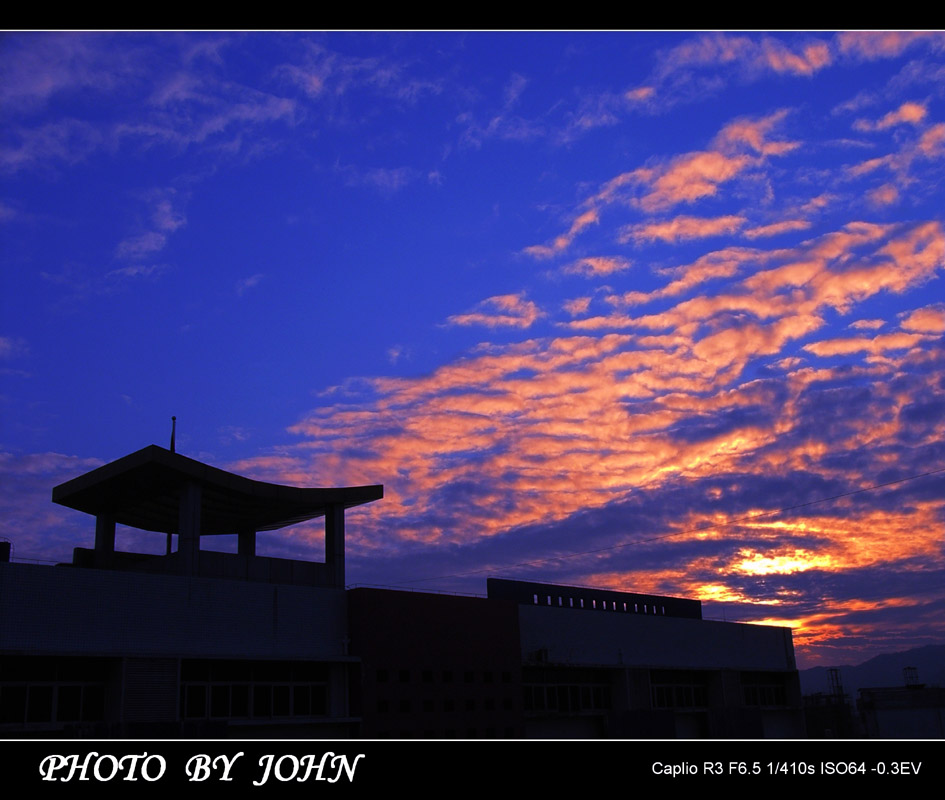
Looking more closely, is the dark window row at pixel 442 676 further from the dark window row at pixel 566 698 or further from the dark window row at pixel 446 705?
the dark window row at pixel 566 698

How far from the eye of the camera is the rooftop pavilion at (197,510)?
139 ft

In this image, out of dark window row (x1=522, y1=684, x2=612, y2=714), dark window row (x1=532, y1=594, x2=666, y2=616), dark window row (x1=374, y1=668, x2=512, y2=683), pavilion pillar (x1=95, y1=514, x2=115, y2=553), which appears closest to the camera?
dark window row (x1=374, y1=668, x2=512, y2=683)

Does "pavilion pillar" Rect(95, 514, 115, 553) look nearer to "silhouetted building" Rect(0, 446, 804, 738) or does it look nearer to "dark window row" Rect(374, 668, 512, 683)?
"silhouetted building" Rect(0, 446, 804, 738)

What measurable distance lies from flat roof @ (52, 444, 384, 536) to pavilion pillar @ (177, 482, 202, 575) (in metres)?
0.68

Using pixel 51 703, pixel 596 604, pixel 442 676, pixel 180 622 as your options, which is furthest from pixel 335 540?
pixel 596 604

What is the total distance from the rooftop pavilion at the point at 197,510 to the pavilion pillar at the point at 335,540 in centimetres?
5

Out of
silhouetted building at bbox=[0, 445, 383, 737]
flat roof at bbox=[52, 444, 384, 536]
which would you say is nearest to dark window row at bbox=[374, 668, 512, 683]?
silhouetted building at bbox=[0, 445, 383, 737]

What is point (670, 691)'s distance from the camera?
2608 inches

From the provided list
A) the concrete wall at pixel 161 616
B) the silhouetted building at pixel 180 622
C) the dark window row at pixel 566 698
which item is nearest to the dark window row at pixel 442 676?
the silhouetted building at pixel 180 622

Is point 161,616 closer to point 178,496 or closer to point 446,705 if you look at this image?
point 178,496

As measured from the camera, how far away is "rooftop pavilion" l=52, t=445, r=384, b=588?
139ft

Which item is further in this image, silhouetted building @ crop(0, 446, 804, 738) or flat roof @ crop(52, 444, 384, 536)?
flat roof @ crop(52, 444, 384, 536)
